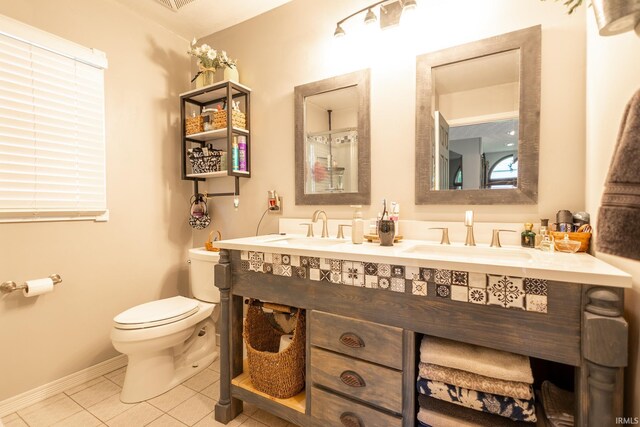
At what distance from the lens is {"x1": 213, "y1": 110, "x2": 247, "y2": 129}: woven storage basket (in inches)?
81.9

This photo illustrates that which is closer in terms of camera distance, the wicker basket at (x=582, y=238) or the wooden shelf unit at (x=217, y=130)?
the wicker basket at (x=582, y=238)

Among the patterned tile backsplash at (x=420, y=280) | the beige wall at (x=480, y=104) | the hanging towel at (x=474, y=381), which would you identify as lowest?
the hanging towel at (x=474, y=381)

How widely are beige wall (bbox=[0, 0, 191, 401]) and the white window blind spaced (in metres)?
0.08

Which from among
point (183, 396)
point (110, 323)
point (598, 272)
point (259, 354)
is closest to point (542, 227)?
point (598, 272)

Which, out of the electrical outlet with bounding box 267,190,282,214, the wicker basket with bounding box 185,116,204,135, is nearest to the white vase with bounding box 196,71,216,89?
the wicker basket with bounding box 185,116,204,135

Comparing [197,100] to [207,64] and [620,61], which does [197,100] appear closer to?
[207,64]

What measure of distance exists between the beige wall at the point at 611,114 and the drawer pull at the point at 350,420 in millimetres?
826

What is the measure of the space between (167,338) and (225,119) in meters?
1.45

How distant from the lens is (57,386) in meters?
1.77

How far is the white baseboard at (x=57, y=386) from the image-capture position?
160 cm

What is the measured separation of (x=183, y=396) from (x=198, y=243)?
1.18m

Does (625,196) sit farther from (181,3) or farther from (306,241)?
(181,3)

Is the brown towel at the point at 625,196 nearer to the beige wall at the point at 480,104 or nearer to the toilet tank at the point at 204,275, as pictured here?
the beige wall at the point at 480,104

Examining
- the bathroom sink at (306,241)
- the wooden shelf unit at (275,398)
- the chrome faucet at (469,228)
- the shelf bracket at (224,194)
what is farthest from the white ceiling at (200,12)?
the wooden shelf unit at (275,398)
